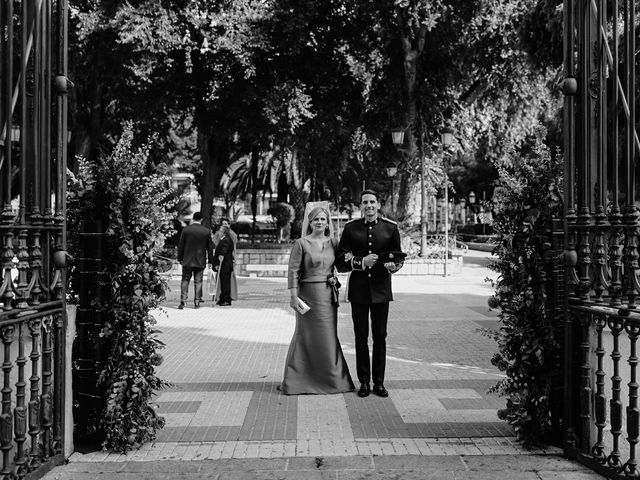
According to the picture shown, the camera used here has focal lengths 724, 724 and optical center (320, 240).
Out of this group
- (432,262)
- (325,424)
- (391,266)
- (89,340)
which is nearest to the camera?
(89,340)

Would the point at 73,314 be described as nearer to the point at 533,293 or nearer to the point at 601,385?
the point at 533,293

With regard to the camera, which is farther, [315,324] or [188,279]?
[188,279]

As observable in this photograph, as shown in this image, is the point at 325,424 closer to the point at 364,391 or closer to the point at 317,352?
the point at 364,391

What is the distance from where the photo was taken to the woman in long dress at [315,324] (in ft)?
23.6

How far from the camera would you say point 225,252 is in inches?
603

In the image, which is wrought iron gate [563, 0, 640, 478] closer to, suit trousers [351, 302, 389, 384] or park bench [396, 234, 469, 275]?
suit trousers [351, 302, 389, 384]

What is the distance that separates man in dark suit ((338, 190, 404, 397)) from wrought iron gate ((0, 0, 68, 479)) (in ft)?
9.76

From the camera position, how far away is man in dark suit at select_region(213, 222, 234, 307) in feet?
50.0

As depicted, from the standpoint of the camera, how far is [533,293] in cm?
539

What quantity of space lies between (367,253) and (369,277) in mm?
246

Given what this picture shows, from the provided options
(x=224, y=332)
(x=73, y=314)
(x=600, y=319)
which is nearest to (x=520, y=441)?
(x=600, y=319)

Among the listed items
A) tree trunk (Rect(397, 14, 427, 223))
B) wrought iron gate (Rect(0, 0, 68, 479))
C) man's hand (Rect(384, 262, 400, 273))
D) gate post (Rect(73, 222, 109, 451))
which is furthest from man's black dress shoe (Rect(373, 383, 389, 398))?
tree trunk (Rect(397, 14, 427, 223))

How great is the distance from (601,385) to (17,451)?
3802 mm

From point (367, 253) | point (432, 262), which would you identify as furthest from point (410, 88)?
point (367, 253)
